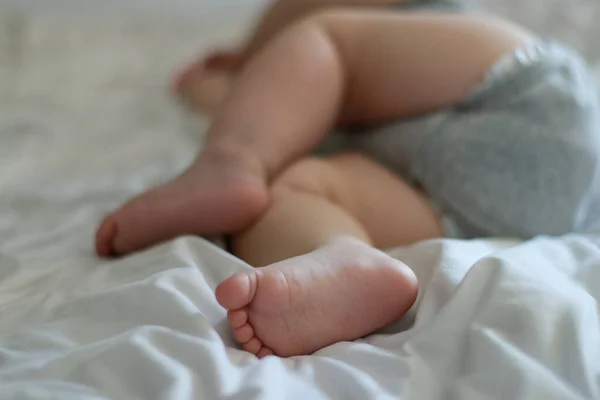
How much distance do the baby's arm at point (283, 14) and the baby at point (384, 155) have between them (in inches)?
8.4

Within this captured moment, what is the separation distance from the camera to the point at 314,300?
0.55m

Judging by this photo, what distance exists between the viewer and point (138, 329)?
53cm

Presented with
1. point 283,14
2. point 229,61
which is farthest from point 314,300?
point 229,61

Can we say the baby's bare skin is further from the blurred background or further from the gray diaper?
the blurred background

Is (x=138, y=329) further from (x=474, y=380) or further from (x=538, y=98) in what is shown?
(x=538, y=98)

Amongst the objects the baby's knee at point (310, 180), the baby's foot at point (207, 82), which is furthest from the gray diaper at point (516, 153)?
the baby's foot at point (207, 82)

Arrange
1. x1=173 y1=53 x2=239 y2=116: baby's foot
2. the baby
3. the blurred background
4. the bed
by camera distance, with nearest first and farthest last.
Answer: the bed → the baby → the blurred background → x1=173 y1=53 x2=239 y2=116: baby's foot

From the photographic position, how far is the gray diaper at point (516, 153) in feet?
2.36

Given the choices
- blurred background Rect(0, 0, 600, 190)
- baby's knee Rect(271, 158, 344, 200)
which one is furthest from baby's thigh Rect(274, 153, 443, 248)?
blurred background Rect(0, 0, 600, 190)

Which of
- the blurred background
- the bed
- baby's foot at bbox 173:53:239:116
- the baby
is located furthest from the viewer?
baby's foot at bbox 173:53:239:116

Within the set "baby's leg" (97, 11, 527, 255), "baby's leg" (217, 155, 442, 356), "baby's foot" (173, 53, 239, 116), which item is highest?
"baby's leg" (97, 11, 527, 255)

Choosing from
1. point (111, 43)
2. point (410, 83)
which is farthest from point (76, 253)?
point (111, 43)

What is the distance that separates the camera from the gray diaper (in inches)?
28.4

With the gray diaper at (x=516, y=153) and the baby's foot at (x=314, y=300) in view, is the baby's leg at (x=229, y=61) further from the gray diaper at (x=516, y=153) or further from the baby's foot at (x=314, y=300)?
the baby's foot at (x=314, y=300)
